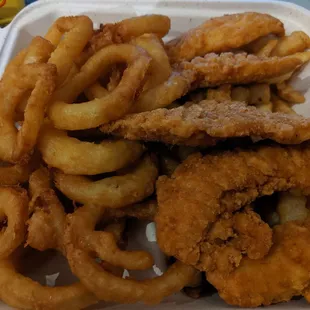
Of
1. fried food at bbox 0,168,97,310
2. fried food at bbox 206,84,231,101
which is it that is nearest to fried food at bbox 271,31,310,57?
fried food at bbox 206,84,231,101

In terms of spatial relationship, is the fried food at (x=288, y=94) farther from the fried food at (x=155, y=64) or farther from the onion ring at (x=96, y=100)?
the onion ring at (x=96, y=100)

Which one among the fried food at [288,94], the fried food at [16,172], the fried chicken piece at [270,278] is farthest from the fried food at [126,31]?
the fried chicken piece at [270,278]

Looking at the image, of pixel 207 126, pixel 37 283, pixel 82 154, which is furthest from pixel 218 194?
pixel 37 283

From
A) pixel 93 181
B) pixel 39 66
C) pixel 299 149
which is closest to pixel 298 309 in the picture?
pixel 299 149

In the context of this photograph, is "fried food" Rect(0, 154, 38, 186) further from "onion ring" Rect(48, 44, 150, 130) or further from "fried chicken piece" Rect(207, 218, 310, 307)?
"fried chicken piece" Rect(207, 218, 310, 307)

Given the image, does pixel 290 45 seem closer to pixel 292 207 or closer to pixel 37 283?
pixel 292 207

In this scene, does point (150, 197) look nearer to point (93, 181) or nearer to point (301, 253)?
point (93, 181)

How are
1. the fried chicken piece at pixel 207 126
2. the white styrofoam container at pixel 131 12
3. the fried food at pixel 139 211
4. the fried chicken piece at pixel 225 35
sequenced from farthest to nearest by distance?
the white styrofoam container at pixel 131 12
the fried chicken piece at pixel 225 35
the fried food at pixel 139 211
the fried chicken piece at pixel 207 126

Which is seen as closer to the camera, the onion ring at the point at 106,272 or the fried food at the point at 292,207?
the onion ring at the point at 106,272
